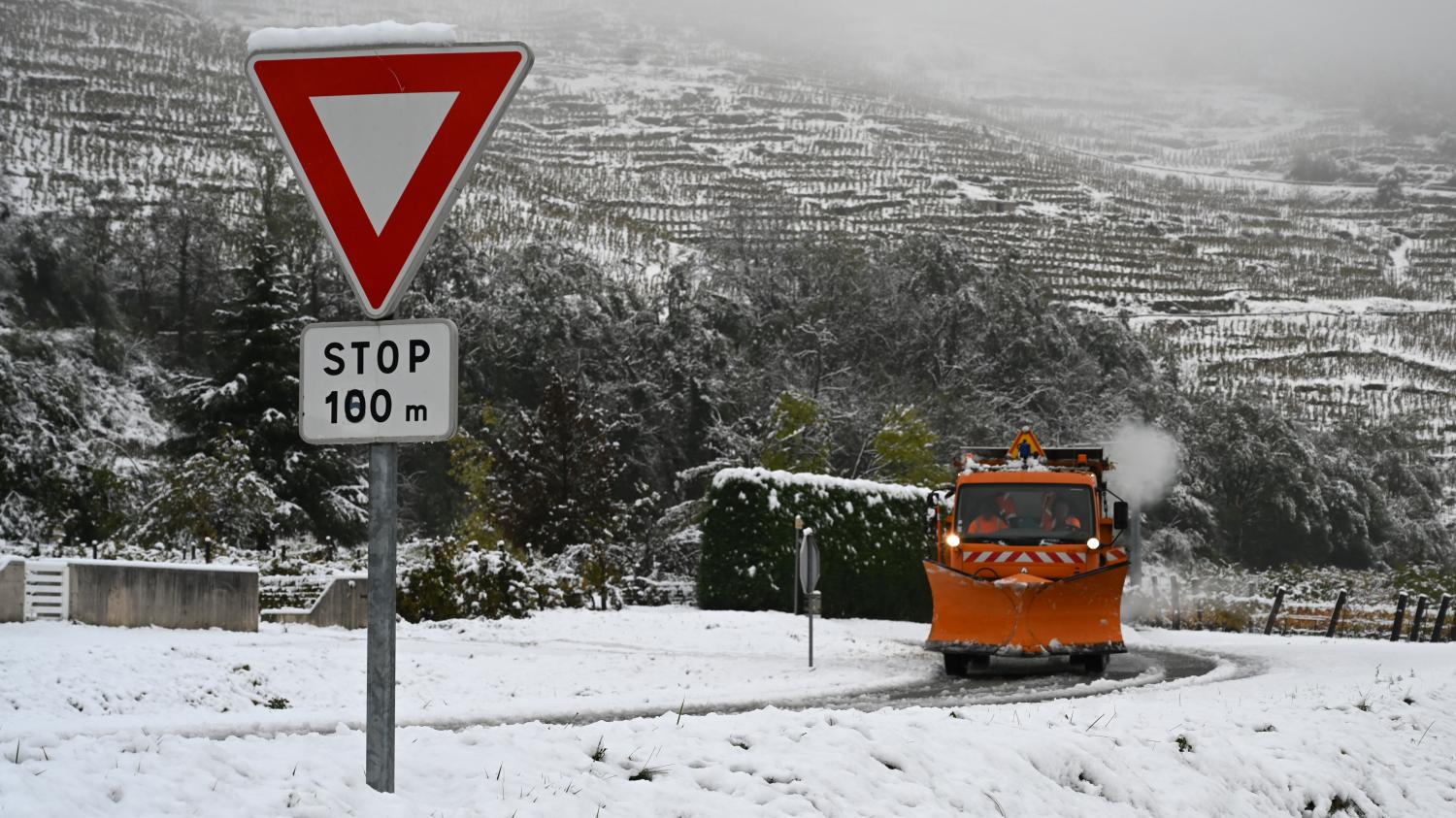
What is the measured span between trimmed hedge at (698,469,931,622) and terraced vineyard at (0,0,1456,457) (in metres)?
43.7

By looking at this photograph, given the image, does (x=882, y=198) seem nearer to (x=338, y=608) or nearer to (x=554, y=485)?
(x=554, y=485)

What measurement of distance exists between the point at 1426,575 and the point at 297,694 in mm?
34613

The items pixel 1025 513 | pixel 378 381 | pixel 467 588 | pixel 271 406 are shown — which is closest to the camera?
pixel 378 381

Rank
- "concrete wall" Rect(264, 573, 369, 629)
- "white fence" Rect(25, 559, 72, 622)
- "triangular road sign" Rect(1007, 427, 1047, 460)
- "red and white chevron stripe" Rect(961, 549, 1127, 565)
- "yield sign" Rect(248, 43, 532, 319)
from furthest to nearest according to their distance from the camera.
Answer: "concrete wall" Rect(264, 573, 369, 629)
"white fence" Rect(25, 559, 72, 622)
"triangular road sign" Rect(1007, 427, 1047, 460)
"red and white chevron stripe" Rect(961, 549, 1127, 565)
"yield sign" Rect(248, 43, 532, 319)

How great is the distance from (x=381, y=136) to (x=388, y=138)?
0.03 metres

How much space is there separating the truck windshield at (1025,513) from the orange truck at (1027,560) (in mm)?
13

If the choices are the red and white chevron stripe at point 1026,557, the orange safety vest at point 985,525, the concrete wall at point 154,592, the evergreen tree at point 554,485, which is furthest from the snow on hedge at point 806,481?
the evergreen tree at point 554,485

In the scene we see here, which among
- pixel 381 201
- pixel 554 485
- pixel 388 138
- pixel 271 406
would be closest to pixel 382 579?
pixel 381 201

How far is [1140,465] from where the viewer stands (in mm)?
49844

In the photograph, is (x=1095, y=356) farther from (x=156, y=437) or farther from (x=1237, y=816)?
(x=1237, y=816)

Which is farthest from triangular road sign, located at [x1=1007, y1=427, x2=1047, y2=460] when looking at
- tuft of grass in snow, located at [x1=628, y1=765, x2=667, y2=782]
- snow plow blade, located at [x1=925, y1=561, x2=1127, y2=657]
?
tuft of grass in snow, located at [x1=628, y1=765, x2=667, y2=782]

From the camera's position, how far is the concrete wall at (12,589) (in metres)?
22.6

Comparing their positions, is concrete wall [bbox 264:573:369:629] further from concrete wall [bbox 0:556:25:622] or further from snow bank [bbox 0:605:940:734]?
concrete wall [bbox 0:556:25:622]

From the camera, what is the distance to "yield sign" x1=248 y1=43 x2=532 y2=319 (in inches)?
191
